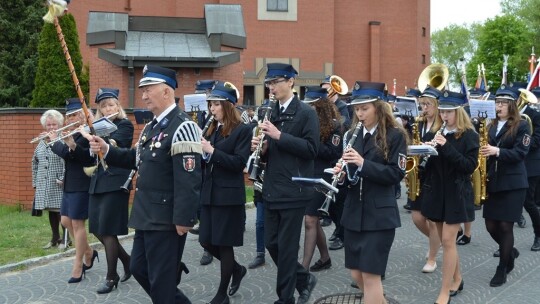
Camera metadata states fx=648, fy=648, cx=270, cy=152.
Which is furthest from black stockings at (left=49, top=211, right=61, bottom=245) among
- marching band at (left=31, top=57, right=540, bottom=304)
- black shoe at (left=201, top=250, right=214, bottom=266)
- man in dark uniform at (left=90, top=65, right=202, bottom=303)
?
man in dark uniform at (left=90, top=65, right=202, bottom=303)

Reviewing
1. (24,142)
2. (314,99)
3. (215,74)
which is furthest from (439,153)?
(215,74)

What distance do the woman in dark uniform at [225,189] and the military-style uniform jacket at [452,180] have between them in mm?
1908

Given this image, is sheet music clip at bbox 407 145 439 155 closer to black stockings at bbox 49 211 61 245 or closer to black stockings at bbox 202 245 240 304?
black stockings at bbox 202 245 240 304

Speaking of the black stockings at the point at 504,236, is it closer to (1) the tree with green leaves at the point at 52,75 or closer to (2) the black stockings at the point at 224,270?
(2) the black stockings at the point at 224,270

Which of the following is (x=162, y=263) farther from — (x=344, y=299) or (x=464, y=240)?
(x=464, y=240)

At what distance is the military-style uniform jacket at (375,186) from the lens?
202 inches

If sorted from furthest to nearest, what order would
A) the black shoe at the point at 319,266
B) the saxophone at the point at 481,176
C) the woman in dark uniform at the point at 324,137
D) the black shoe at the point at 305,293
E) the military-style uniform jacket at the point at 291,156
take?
the black shoe at the point at 319,266, the woman in dark uniform at the point at 324,137, the saxophone at the point at 481,176, the black shoe at the point at 305,293, the military-style uniform jacket at the point at 291,156

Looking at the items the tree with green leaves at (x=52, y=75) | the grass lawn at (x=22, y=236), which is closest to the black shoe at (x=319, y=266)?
the grass lawn at (x=22, y=236)

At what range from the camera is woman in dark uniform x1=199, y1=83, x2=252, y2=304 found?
650 centimetres

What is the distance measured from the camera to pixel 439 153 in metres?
6.39

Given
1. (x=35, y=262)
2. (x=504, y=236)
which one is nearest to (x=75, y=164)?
(x=35, y=262)

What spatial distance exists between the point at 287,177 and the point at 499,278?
9.67ft

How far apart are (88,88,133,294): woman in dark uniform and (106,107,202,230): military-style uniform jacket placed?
1.86 metres

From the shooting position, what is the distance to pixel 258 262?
27.3ft
